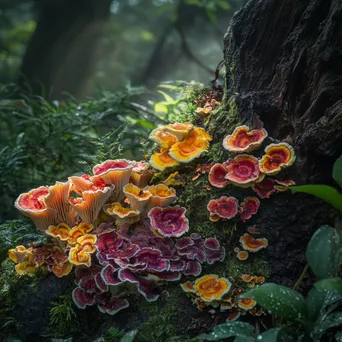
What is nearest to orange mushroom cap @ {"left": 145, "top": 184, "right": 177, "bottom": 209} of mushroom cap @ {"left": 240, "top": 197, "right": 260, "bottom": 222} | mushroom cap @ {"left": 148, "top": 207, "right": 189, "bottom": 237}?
mushroom cap @ {"left": 148, "top": 207, "right": 189, "bottom": 237}

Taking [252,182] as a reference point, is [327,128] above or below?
above

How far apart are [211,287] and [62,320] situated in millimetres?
879

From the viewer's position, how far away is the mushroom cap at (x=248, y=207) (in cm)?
223

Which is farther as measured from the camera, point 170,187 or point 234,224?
point 170,187

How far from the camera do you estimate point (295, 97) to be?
2.32 meters

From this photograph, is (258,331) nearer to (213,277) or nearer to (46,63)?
(213,277)

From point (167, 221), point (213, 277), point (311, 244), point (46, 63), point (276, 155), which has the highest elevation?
point (46, 63)

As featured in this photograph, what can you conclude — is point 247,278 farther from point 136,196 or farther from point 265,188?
point 136,196

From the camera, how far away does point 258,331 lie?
74.2 inches

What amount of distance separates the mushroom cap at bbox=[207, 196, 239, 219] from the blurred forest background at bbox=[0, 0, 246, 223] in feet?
2.98

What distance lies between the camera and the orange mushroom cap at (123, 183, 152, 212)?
7.23 ft

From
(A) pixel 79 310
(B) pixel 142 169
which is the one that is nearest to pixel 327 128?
(B) pixel 142 169

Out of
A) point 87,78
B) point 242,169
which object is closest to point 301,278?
point 242,169

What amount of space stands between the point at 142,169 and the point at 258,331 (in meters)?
1.19
